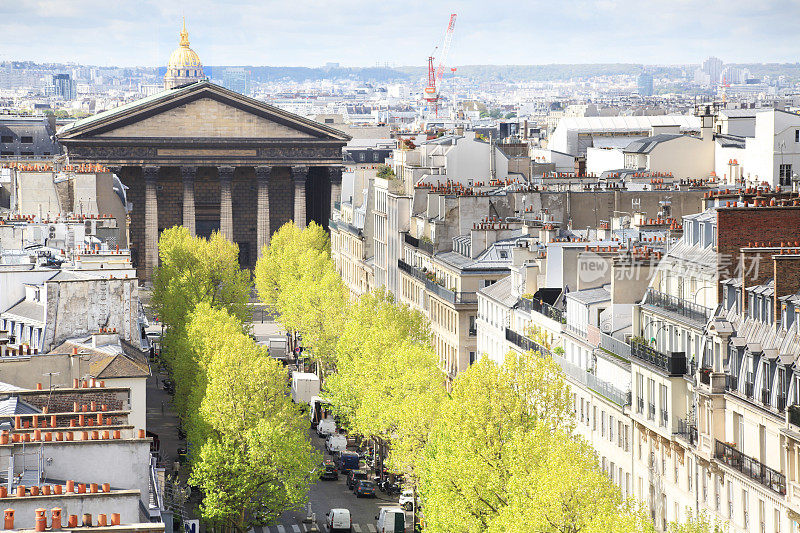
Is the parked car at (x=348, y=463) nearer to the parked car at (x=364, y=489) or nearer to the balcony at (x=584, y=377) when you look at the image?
the parked car at (x=364, y=489)

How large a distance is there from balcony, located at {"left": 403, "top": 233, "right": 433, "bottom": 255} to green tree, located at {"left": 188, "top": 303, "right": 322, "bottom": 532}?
3105 centimetres

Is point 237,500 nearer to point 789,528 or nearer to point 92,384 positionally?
point 92,384

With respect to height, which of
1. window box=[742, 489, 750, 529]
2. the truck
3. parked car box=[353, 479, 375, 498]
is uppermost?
window box=[742, 489, 750, 529]

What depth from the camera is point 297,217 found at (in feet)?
612

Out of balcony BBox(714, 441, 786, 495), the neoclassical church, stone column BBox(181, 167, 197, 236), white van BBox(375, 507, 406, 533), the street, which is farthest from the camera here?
stone column BBox(181, 167, 197, 236)

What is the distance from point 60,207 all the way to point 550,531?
66.5 meters

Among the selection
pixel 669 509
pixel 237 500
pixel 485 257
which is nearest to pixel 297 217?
pixel 485 257

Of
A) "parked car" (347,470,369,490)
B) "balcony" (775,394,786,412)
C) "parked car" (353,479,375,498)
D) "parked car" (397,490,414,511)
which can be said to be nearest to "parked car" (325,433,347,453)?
"parked car" (347,470,369,490)

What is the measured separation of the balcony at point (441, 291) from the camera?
92.8 meters

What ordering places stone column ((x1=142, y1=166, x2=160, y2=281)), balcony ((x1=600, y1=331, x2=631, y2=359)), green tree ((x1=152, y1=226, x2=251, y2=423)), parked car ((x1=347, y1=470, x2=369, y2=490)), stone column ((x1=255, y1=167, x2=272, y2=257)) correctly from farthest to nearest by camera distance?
stone column ((x1=255, y1=167, x2=272, y2=257)), stone column ((x1=142, y1=166, x2=160, y2=281)), green tree ((x1=152, y1=226, x2=251, y2=423)), parked car ((x1=347, y1=470, x2=369, y2=490)), balcony ((x1=600, y1=331, x2=631, y2=359))

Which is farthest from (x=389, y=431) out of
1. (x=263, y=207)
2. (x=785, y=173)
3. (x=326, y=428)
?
(x=263, y=207)

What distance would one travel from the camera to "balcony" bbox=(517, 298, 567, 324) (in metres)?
69.6

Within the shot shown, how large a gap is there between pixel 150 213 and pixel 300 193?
16013mm

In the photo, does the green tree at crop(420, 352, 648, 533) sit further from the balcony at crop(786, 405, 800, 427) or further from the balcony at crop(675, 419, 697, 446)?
the balcony at crop(786, 405, 800, 427)
